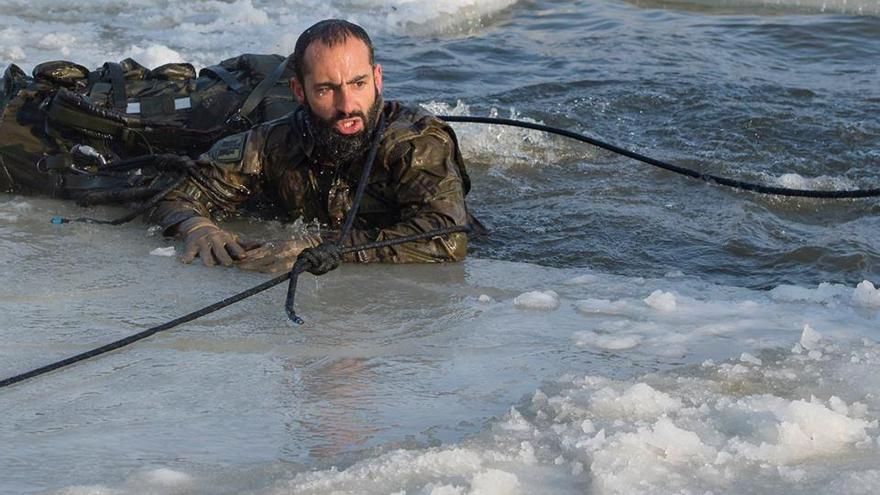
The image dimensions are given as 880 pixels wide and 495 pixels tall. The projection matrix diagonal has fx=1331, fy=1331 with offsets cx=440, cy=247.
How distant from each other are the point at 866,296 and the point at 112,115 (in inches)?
119

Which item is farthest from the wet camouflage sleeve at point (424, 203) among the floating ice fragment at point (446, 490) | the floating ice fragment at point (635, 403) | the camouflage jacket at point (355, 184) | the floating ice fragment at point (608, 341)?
the floating ice fragment at point (446, 490)

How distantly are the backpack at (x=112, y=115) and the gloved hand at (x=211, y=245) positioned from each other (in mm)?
674

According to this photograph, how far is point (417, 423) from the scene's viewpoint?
321cm

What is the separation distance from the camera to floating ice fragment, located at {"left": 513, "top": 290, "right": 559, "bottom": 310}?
420 centimetres

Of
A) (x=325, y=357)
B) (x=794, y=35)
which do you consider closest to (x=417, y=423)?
(x=325, y=357)

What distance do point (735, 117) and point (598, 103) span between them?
88cm

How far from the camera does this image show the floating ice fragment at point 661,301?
409cm

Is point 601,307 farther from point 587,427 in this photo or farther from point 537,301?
point 587,427

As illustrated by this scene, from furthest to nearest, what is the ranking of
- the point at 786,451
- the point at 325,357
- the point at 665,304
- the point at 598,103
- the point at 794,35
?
the point at 794,35
the point at 598,103
the point at 665,304
the point at 325,357
the point at 786,451

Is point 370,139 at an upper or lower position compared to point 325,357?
upper

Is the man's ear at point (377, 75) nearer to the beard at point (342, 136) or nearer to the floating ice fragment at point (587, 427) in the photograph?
the beard at point (342, 136)

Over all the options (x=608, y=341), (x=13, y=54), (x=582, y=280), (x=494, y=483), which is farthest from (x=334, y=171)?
(x=13, y=54)

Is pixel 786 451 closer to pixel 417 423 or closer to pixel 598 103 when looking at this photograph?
pixel 417 423

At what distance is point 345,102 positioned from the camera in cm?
468
